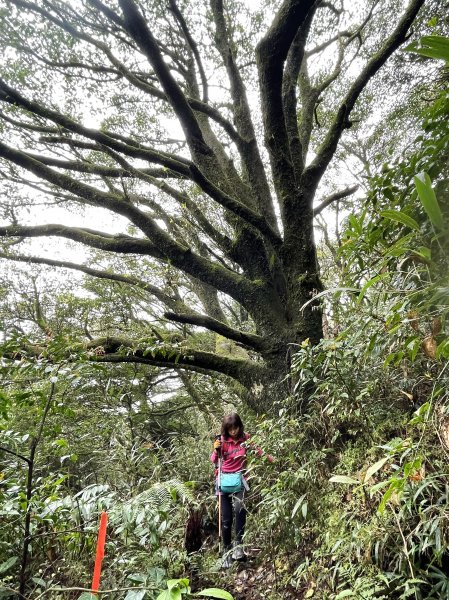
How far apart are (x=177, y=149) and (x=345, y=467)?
6.79 metres

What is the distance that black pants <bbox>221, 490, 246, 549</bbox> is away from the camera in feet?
10.0

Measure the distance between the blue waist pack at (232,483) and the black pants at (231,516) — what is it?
0.15ft

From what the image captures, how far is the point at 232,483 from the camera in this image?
10.7 ft

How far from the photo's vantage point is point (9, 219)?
16.6 ft

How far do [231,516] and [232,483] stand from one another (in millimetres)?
284

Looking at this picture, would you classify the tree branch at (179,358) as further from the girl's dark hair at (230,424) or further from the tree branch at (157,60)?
the tree branch at (157,60)

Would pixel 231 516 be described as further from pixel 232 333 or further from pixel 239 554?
pixel 232 333

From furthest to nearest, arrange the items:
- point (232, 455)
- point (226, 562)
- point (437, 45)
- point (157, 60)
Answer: point (232, 455) < point (157, 60) < point (226, 562) < point (437, 45)

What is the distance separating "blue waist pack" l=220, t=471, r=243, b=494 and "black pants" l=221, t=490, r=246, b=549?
Result: 0.04 metres

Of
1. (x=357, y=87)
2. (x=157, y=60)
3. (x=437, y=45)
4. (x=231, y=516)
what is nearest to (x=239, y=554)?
(x=231, y=516)

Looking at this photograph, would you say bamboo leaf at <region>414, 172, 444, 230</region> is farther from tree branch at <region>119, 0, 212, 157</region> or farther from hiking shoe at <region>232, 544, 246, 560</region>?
tree branch at <region>119, 0, 212, 157</region>

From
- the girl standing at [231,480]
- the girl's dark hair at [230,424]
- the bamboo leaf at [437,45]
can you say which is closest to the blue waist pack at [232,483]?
the girl standing at [231,480]

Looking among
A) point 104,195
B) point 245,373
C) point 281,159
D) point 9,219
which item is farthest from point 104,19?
point 245,373

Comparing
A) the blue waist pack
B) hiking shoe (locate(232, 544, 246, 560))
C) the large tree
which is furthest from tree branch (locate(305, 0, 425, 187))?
hiking shoe (locate(232, 544, 246, 560))
